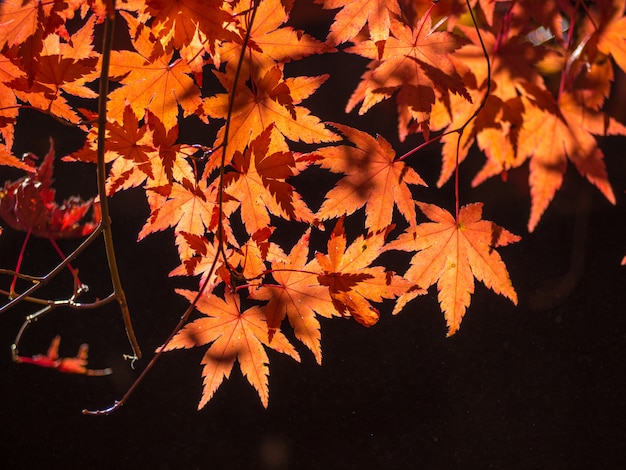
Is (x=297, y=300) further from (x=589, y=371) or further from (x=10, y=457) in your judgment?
(x=10, y=457)

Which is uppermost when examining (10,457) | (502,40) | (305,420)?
(502,40)

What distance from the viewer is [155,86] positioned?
664 millimetres

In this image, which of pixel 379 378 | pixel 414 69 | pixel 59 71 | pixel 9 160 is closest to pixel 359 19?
pixel 414 69

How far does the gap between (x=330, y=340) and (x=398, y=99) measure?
3.60ft

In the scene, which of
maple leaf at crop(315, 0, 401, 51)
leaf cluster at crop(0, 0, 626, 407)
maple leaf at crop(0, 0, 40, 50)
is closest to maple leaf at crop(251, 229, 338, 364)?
leaf cluster at crop(0, 0, 626, 407)

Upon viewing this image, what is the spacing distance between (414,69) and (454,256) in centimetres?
25

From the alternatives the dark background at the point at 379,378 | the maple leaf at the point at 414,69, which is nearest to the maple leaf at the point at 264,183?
the maple leaf at the point at 414,69

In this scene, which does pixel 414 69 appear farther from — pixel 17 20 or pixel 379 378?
pixel 379 378

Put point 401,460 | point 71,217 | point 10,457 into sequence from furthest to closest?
point 10,457 < point 401,460 < point 71,217

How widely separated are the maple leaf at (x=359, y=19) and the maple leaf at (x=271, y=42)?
0.09ft

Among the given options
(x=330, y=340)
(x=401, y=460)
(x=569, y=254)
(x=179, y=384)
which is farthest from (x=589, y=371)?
(x=179, y=384)

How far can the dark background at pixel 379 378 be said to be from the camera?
5.33ft

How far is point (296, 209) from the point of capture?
26.3 inches

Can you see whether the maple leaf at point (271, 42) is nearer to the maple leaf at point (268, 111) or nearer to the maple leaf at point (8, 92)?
the maple leaf at point (268, 111)
